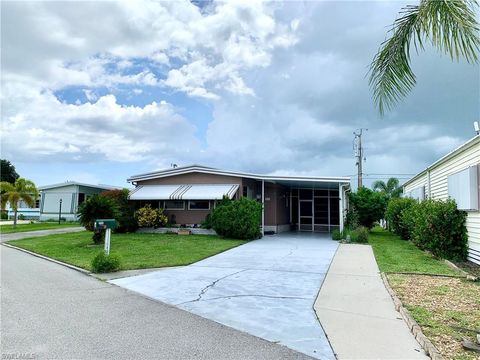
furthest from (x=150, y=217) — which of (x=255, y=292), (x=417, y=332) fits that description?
(x=417, y=332)

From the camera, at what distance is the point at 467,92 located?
259 inches

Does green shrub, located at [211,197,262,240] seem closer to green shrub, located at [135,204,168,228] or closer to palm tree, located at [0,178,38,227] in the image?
green shrub, located at [135,204,168,228]

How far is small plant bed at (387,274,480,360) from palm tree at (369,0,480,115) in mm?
3259

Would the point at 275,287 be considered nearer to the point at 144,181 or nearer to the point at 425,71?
the point at 425,71

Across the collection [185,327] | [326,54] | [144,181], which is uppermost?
[326,54]

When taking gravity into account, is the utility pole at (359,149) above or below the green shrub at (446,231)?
above

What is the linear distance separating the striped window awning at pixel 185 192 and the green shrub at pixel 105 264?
31.9 feet

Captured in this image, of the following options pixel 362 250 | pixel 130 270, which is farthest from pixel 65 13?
pixel 362 250

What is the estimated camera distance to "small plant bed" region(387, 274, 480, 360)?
4461 mm

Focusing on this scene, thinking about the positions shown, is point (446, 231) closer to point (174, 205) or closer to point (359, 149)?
point (174, 205)

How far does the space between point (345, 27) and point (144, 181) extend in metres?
17.4

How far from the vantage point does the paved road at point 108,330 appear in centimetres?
425

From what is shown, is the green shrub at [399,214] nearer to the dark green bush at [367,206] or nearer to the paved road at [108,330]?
the dark green bush at [367,206]

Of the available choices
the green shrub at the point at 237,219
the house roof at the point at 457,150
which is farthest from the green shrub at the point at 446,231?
the green shrub at the point at 237,219
